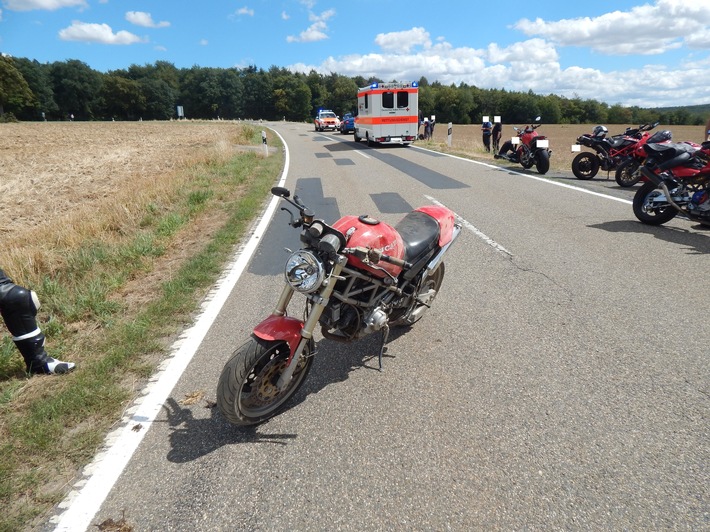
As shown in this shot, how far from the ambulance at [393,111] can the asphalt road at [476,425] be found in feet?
63.3

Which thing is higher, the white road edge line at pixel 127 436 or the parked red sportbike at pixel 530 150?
the parked red sportbike at pixel 530 150

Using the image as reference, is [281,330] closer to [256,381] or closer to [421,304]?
[256,381]

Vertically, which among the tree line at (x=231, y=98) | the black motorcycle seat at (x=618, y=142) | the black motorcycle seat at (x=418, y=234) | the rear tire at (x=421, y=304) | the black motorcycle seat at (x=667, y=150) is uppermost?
the tree line at (x=231, y=98)

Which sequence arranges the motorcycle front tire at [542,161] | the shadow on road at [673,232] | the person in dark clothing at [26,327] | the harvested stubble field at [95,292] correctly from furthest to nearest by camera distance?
the motorcycle front tire at [542,161], the shadow on road at [673,232], the person in dark clothing at [26,327], the harvested stubble field at [95,292]

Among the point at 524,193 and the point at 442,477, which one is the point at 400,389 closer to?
the point at 442,477

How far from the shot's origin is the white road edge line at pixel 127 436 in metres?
2.35

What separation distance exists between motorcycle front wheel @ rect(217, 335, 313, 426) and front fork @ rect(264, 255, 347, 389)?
8 cm

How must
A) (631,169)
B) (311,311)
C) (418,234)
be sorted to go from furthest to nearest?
(631,169) → (418,234) → (311,311)

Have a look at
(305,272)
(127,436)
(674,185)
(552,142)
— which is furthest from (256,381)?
(552,142)

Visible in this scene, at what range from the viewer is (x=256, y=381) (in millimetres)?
2906

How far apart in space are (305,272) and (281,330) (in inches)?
16.6

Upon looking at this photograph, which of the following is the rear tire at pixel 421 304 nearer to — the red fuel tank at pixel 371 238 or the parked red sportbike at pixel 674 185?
the red fuel tank at pixel 371 238

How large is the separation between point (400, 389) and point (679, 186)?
249 inches

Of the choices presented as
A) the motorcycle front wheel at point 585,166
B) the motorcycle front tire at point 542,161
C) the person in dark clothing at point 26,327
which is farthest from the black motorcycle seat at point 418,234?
the motorcycle front tire at point 542,161
